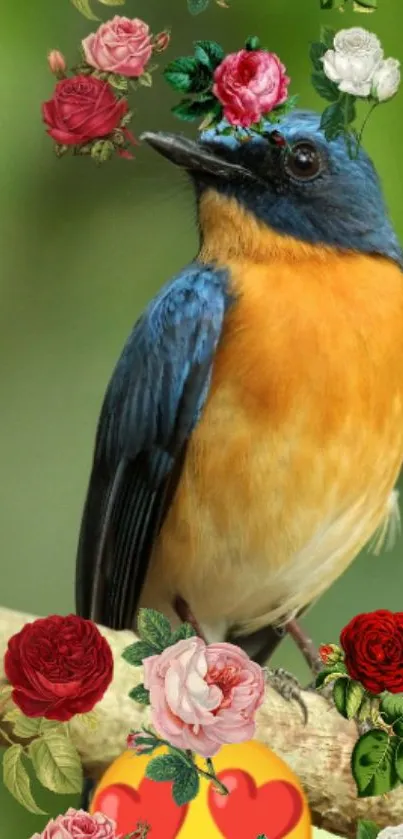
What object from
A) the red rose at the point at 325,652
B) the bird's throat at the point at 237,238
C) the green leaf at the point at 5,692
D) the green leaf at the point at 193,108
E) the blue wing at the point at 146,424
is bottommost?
the green leaf at the point at 5,692

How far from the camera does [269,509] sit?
5.28ft

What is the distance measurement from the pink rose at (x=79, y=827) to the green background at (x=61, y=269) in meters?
0.02

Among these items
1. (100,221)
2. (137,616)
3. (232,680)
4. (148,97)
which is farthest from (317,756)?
(148,97)

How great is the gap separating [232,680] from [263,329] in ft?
1.44

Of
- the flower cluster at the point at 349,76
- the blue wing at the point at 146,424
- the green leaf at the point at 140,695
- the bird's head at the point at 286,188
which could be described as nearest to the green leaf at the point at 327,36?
the flower cluster at the point at 349,76

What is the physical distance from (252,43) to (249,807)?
38.0 inches

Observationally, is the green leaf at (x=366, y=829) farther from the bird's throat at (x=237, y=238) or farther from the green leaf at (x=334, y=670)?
the bird's throat at (x=237, y=238)

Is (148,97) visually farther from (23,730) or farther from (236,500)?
(23,730)

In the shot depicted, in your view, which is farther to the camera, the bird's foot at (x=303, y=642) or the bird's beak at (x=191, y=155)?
the bird's foot at (x=303, y=642)

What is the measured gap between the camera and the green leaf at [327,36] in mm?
1640

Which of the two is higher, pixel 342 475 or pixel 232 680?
pixel 342 475

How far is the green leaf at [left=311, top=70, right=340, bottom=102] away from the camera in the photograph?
1.62 meters

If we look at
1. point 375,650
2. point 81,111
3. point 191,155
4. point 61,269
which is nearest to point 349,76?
point 191,155

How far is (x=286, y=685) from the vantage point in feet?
5.38
